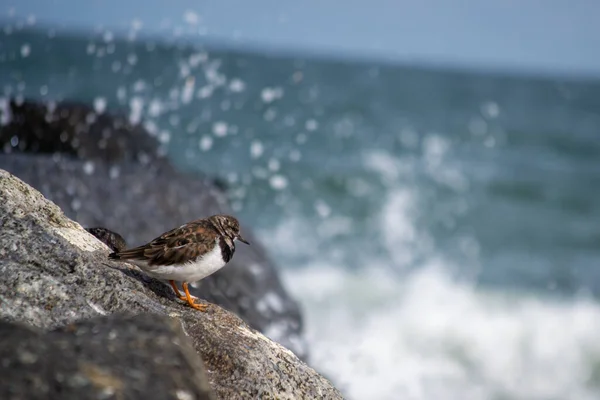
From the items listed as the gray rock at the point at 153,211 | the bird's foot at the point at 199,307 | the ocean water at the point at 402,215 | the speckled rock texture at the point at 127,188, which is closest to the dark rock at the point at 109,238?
the bird's foot at the point at 199,307

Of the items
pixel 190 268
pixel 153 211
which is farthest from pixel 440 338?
pixel 190 268

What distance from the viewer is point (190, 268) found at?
361 centimetres

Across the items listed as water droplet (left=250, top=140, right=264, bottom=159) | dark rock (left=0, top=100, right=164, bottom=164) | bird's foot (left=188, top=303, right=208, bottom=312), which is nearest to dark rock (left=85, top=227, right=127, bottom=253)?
bird's foot (left=188, top=303, right=208, bottom=312)

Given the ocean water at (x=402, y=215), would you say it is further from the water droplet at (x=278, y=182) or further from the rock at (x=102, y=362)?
the rock at (x=102, y=362)

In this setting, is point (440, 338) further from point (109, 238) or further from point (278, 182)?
point (278, 182)

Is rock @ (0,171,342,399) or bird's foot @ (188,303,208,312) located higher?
bird's foot @ (188,303,208,312)

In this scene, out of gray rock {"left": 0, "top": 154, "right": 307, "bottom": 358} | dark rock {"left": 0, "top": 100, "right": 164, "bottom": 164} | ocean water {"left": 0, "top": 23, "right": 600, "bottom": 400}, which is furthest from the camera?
ocean water {"left": 0, "top": 23, "right": 600, "bottom": 400}

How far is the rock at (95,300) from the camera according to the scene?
3.11 m

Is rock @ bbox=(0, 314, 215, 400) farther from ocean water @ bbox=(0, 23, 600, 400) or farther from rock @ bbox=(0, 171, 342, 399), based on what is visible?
ocean water @ bbox=(0, 23, 600, 400)

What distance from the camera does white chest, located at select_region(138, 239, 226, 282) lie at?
11.7 feet

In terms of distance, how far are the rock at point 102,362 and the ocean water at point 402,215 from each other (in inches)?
190

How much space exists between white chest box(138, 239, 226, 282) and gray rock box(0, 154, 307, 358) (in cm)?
170

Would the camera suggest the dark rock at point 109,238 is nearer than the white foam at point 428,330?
Yes

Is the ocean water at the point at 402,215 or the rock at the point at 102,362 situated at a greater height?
the ocean water at the point at 402,215
